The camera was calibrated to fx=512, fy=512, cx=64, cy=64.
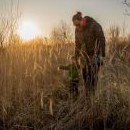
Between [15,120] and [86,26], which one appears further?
[86,26]

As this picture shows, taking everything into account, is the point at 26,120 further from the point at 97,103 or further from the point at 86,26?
the point at 86,26

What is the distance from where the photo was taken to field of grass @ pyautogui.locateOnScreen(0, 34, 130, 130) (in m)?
6.53

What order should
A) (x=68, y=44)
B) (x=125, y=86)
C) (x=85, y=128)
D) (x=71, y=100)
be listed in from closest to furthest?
(x=85, y=128), (x=71, y=100), (x=125, y=86), (x=68, y=44)

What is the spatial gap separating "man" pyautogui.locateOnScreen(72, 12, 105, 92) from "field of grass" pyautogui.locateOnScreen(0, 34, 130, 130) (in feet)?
0.64

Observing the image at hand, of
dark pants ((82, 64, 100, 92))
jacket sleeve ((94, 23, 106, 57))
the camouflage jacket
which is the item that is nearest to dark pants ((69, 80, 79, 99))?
dark pants ((82, 64, 100, 92))

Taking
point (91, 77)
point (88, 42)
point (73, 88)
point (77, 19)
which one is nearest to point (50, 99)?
point (91, 77)

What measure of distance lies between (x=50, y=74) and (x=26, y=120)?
4.71ft

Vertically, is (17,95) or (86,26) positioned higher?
(86,26)

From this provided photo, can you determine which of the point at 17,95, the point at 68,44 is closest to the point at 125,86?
the point at 17,95

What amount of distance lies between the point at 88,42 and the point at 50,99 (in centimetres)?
112

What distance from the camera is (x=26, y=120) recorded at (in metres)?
6.70

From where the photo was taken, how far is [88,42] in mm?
7316

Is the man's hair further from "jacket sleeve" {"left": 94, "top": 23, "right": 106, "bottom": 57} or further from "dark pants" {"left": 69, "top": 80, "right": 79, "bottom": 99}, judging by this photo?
"dark pants" {"left": 69, "top": 80, "right": 79, "bottom": 99}

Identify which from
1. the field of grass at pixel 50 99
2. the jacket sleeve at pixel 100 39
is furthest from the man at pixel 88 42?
the field of grass at pixel 50 99
